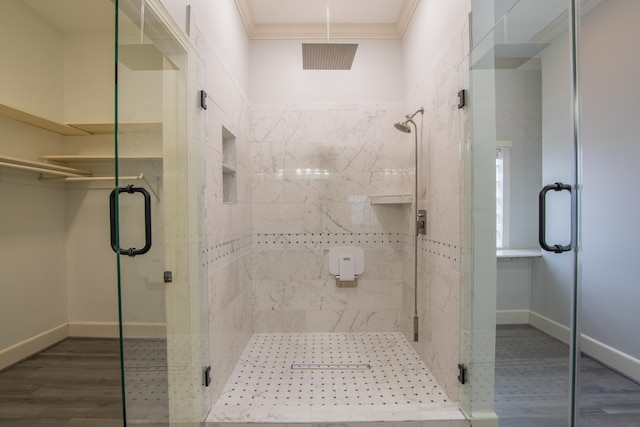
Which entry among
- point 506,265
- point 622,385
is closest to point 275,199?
point 506,265

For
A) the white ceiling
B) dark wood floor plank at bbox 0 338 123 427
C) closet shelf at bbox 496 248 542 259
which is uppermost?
the white ceiling

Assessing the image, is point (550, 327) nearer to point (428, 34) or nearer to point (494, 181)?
point (494, 181)

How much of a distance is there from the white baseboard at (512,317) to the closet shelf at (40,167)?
10.9 ft

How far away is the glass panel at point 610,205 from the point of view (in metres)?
1.87

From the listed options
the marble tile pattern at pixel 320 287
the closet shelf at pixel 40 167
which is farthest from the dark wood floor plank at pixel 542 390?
the closet shelf at pixel 40 167

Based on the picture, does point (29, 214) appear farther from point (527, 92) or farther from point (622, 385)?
point (622, 385)

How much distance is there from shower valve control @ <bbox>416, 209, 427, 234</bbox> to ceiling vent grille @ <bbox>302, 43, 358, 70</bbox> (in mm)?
1261

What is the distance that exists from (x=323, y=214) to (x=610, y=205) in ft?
6.96

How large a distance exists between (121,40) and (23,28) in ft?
8.24

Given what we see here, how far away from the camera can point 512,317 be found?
136cm

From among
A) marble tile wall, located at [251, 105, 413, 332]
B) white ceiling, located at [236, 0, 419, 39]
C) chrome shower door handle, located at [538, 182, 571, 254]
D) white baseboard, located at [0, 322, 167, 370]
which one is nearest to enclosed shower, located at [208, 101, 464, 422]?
marble tile wall, located at [251, 105, 413, 332]

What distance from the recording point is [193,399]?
1.52m

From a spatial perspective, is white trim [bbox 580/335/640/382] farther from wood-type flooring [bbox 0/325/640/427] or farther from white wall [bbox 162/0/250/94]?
white wall [bbox 162/0/250/94]

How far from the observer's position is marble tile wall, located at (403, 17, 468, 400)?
1.71 m
